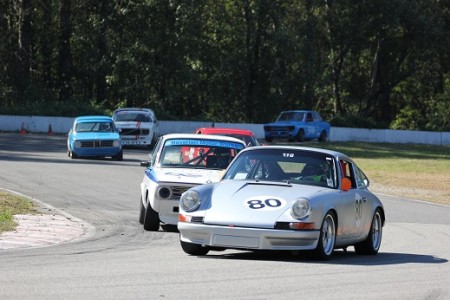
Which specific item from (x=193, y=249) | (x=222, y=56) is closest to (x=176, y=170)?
(x=193, y=249)

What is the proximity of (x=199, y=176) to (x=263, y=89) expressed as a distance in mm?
51078

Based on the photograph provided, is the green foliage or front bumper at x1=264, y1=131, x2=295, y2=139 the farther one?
the green foliage

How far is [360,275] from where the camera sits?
10.9 meters

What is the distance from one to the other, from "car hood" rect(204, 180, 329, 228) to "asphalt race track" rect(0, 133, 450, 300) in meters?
0.45

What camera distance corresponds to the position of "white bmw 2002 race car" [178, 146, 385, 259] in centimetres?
1180

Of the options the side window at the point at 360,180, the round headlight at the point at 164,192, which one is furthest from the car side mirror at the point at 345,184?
the round headlight at the point at 164,192

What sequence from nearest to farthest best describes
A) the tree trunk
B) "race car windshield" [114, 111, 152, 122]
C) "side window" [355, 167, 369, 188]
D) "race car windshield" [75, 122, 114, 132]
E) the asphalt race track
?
1. the asphalt race track
2. "side window" [355, 167, 369, 188]
3. "race car windshield" [75, 122, 114, 132]
4. "race car windshield" [114, 111, 152, 122]
5. the tree trunk

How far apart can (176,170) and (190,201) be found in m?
4.36

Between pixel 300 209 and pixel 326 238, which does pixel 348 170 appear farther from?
pixel 300 209

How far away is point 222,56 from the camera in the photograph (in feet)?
219

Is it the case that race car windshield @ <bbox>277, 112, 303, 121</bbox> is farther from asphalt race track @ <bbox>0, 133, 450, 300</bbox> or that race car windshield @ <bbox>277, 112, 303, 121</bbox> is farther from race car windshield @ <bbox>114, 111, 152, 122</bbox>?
asphalt race track @ <bbox>0, 133, 450, 300</bbox>

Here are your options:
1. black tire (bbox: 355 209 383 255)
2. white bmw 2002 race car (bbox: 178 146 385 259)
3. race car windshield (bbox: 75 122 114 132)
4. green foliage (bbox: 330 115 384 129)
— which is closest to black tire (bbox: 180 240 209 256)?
white bmw 2002 race car (bbox: 178 146 385 259)

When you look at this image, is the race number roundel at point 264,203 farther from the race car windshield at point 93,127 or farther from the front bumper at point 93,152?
the race car windshield at point 93,127

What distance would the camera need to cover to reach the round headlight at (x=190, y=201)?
12273 millimetres
